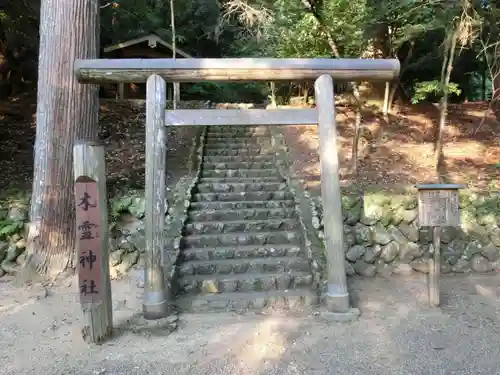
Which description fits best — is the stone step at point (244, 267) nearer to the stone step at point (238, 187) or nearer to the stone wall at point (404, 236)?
the stone wall at point (404, 236)

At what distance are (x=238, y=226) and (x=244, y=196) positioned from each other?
1099mm

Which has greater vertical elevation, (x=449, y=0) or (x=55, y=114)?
(x=449, y=0)

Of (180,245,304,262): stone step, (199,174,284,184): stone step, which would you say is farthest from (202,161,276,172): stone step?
(180,245,304,262): stone step

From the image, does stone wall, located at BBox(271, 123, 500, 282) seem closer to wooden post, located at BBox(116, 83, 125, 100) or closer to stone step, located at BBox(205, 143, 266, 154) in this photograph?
stone step, located at BBox(205, 143, 266, 154)

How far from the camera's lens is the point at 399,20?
31.8 feet

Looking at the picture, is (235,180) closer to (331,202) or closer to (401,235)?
(401,235)

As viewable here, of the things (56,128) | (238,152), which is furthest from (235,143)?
(56,128)

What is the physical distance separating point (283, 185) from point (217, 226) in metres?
1.91

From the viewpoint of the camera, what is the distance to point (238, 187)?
8180mm

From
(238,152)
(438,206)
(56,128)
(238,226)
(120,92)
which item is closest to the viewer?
(438,206)

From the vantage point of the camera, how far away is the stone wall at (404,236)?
6.68 meters

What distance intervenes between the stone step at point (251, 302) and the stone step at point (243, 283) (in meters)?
0.16

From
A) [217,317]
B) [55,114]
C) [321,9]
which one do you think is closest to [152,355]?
[217,317]

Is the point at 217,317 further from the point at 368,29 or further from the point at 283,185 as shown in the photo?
the point at 368,29
